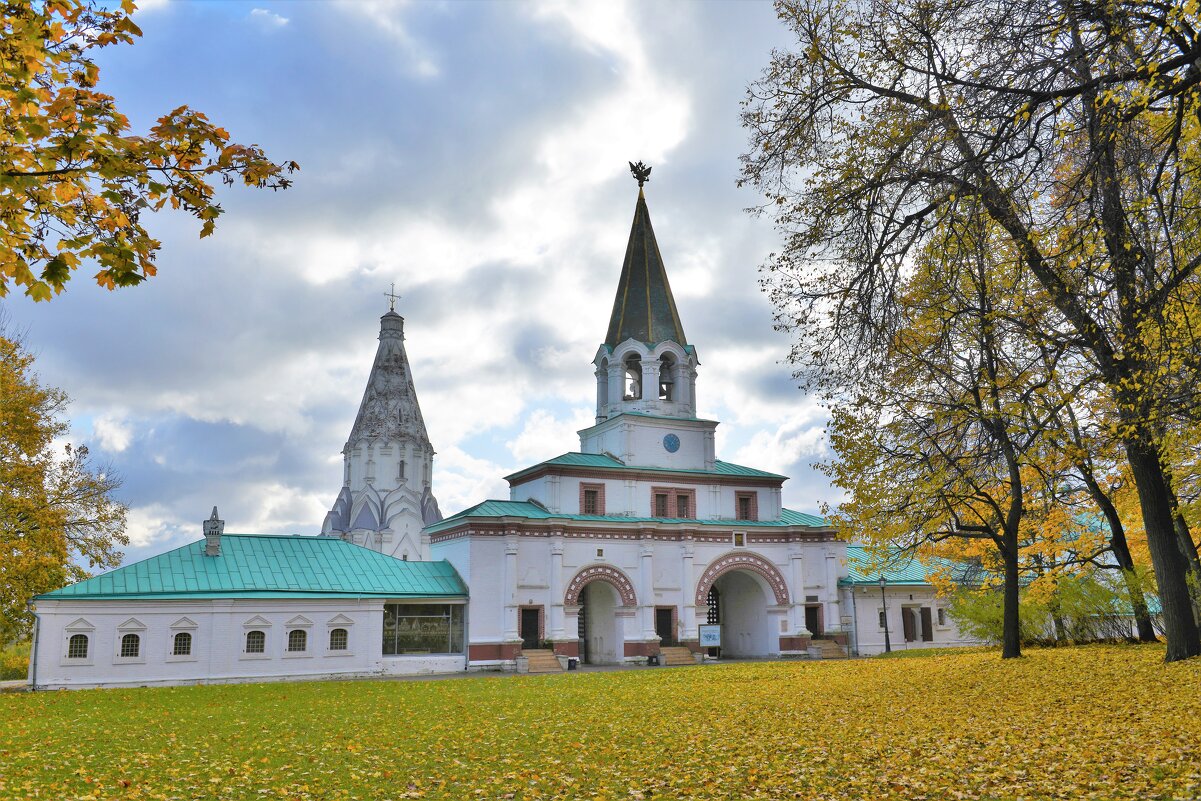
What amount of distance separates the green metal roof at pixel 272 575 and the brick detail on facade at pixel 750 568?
11364 mm

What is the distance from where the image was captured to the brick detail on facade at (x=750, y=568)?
1524 inches

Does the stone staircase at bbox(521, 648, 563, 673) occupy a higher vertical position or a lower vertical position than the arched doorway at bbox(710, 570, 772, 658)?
lower

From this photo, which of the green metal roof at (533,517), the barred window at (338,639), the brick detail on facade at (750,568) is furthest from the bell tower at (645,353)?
the barred window at (338,639)

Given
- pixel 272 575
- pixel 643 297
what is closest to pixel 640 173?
pixel 643 297

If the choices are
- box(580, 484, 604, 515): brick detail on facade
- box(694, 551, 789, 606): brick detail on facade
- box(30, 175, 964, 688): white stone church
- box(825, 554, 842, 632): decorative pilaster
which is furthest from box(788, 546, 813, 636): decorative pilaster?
box(580, 484, 604, 515): brick detail on facade

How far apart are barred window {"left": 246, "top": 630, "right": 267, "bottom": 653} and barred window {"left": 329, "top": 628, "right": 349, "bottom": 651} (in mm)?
2294

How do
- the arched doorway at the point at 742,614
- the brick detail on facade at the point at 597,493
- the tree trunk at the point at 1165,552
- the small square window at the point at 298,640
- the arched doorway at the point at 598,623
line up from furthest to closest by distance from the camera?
the arched doorway at the point at 742,614 → the brick detail on facade at the point at 597,493 → the arched doorway at the point at 598,623 → the small square window at the point at 298,640 → the tree trunk at the point at 1165,552

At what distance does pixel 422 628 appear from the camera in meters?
33.6

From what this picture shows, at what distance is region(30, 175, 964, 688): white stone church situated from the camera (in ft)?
94.1

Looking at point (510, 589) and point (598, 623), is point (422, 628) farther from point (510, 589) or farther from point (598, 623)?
point (598, 623)

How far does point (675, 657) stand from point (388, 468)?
29.9 m

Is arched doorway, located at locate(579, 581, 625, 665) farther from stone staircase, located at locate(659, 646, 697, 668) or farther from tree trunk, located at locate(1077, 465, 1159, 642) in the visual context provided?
tree trunk, located at locate(1077, 465, 1159, 642)

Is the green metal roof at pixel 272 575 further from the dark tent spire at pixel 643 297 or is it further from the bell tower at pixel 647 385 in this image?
the dark tent spire at pixel 643 297

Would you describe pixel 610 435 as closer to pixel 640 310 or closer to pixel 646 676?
pixel 640 310
